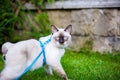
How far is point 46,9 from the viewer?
275 inches

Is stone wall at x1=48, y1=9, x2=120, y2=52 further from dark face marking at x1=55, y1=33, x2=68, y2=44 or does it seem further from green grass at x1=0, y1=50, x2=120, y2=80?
dark face marking at x1=55, y1=33, x2=68, y2=44

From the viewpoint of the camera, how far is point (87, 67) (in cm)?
548

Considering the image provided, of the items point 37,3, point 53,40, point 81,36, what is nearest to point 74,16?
point 81,36

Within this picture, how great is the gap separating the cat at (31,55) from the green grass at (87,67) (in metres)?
0.52

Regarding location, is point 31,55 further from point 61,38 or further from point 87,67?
point 87,67

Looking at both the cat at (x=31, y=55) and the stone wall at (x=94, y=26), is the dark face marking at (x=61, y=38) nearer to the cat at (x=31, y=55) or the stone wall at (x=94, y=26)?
the cat at (x=31, y=55)

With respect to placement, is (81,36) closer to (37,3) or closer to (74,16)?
(74,16)

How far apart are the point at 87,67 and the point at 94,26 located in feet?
4.05

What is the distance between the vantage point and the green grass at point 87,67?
191 inches

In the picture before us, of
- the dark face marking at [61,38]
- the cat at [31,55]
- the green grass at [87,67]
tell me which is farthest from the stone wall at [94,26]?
the dark face marking at [61,38]

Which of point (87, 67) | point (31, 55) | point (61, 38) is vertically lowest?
point (87, 67)

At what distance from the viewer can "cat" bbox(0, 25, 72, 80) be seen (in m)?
4.15

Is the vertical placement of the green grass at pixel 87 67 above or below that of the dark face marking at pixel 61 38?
below

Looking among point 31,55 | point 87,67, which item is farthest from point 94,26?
point 31,55
